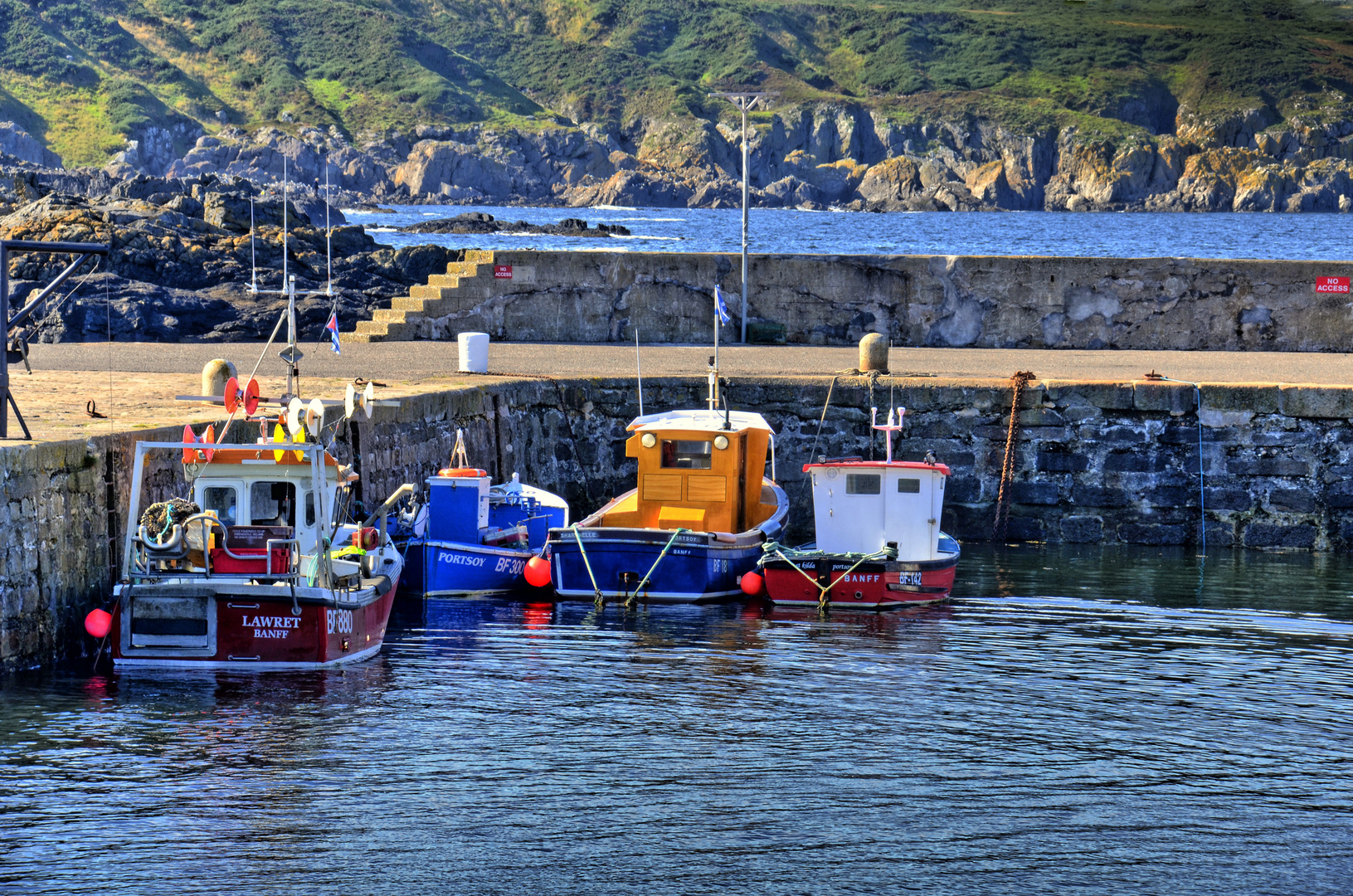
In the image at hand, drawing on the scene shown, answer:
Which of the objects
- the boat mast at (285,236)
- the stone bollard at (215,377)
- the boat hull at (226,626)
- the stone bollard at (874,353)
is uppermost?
the boat mast at (285,236)

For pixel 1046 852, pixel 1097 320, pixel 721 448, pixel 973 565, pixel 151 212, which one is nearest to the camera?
pixel 1046 852

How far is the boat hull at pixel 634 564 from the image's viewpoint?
1642 cm

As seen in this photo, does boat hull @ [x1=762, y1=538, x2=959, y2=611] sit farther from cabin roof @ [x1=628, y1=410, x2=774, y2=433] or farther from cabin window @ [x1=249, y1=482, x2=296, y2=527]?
cabin window @ [x1=249, y1=482, x2=296, y2=527]

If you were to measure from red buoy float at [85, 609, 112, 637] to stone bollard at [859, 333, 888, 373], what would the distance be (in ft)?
36.3

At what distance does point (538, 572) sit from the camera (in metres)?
16.6

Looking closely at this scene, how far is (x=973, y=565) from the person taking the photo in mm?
18922

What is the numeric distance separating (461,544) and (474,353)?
4.79 meters

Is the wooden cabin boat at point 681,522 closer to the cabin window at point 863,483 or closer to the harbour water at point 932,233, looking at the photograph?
the cabin window at point 863,483

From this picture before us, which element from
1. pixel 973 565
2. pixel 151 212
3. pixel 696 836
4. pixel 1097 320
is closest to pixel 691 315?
pixel 1097 320

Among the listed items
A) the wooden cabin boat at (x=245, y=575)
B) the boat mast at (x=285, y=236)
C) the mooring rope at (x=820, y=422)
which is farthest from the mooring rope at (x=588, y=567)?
the mooring rope at (x=820, y=422)

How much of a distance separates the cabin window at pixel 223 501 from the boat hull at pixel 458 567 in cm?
353

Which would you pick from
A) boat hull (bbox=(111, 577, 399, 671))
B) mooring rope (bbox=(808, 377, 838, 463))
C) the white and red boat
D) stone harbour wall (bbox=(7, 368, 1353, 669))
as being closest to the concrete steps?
stone harbour wall (bbox=(7, 368, 1353, 669))

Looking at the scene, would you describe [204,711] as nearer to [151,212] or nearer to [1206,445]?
[1206,445]

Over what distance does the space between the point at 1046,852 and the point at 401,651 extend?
21.4ft
